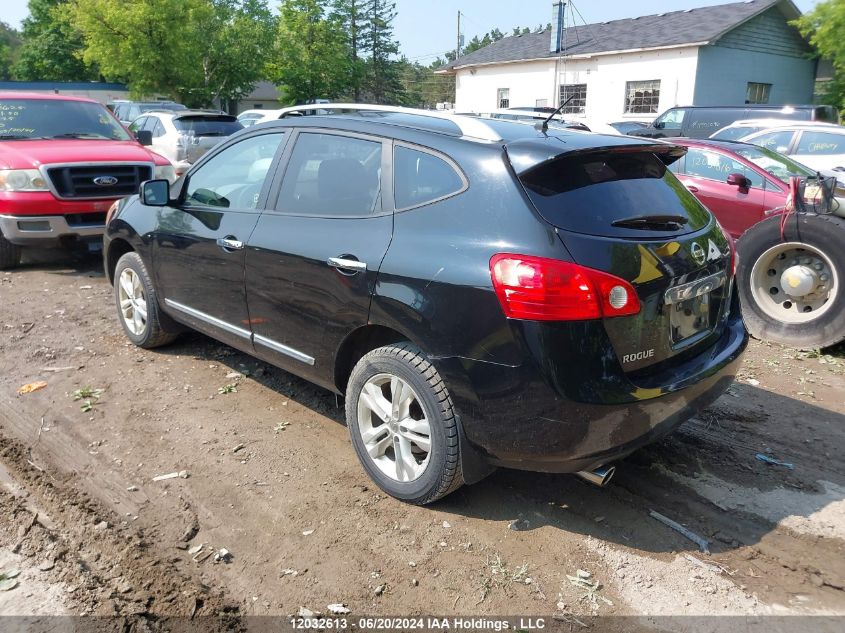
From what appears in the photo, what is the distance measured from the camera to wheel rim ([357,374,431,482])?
329 centimetres

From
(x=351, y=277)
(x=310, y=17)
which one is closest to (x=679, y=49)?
(x=310, y=17)

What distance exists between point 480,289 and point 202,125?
12.9 m

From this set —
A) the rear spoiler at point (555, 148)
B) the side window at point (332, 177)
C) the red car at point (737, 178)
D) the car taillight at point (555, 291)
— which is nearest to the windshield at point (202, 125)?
the red car at point (737, 178)

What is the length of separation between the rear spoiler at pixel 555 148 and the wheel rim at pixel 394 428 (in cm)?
115

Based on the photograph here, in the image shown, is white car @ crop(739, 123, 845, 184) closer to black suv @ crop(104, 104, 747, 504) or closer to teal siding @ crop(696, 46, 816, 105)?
black suv @ crop(104, 104, 747, 504)

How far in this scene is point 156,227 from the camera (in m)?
4.99

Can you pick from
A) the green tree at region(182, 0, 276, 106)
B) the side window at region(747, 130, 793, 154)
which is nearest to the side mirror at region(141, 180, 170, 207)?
the side window at region(747, 130, 793, 154)

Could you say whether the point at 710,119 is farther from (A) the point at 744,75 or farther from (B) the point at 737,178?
(B) the point at 737,178

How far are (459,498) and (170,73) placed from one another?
1354 inches

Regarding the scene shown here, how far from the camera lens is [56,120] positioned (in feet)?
29.2

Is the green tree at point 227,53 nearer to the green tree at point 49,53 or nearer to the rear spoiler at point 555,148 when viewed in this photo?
the green tree at point 49,53

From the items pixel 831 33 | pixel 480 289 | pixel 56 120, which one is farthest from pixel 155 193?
pixel 831 33

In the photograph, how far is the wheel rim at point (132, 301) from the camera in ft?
17.7

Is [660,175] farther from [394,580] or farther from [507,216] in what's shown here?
[394,580]
